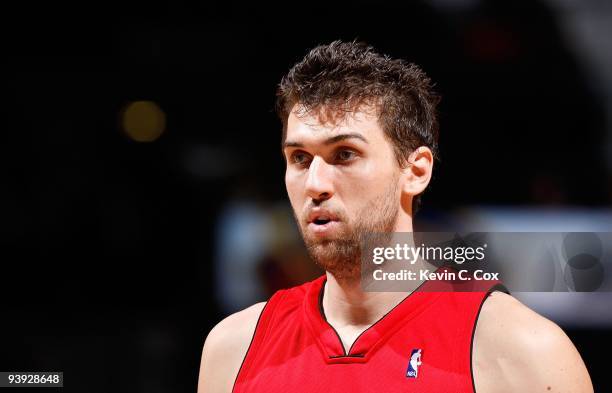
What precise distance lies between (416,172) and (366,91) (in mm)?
211

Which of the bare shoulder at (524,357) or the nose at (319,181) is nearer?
the bare shoulder at (524,357)

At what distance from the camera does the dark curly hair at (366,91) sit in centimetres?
166

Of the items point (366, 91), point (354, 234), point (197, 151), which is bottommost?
point (354, 234)

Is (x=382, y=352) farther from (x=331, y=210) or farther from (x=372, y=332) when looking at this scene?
(x=331, y=210)

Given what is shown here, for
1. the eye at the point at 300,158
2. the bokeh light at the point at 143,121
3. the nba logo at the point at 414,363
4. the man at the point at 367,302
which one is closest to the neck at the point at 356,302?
the man at the point at 367,302

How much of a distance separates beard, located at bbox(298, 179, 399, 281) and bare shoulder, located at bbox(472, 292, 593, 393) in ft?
0.94

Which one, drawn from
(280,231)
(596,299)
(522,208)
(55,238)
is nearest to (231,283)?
(280,231)

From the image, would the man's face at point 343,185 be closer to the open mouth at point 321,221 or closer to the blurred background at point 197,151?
the open mouth at point 321,221

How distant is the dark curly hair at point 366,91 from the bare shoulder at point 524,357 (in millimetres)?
406

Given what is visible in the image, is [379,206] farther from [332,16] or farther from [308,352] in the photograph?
[332,16]

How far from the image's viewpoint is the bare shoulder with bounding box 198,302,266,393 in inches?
70.2

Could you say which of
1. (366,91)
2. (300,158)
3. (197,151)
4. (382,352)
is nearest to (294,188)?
(300,158)

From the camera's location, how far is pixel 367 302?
66.0 inches

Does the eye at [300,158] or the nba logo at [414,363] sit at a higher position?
the eye at [300,158]
